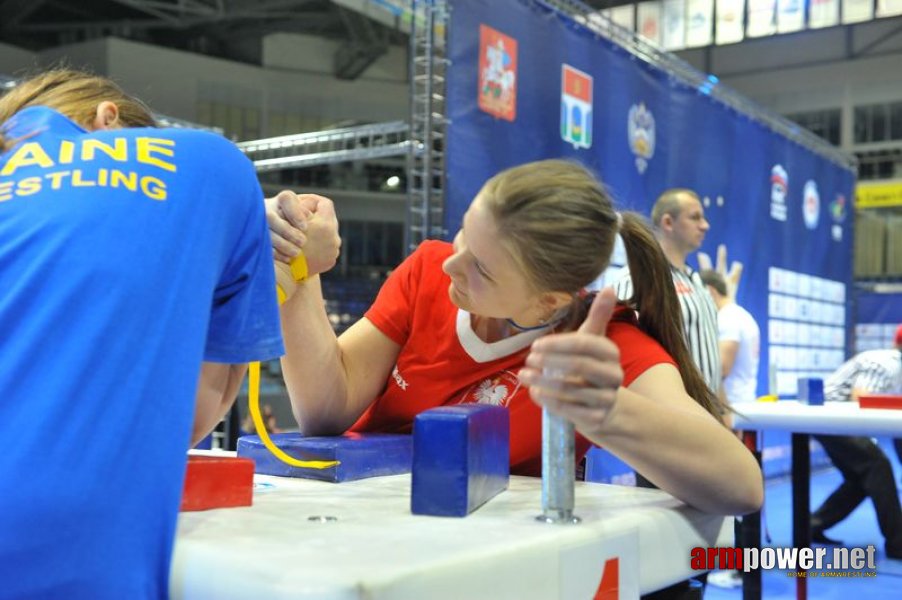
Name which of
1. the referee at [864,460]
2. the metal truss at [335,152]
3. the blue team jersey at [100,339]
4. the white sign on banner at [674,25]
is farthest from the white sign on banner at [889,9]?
the blue team jersey at [100,339]

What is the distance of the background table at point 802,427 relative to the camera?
2.41 meters

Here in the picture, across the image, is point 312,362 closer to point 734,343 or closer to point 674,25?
point 734,343

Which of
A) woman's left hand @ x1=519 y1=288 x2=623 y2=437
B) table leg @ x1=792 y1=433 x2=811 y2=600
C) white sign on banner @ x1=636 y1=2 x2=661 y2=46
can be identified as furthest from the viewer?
white sign on banner @ x1=636 y1=2 x2=661 y2=46

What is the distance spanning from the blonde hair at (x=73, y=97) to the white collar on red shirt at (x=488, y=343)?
0.51m

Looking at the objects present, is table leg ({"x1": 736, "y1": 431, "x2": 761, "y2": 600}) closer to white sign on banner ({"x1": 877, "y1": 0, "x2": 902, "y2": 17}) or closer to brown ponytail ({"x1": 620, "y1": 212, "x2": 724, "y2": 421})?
brown ponytail ({"x1": 620, "y1": 212, "x2": 724, "y2": 421})

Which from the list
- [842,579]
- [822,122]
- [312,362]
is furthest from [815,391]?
[822,122]

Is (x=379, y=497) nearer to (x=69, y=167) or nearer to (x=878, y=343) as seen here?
(x=69, y=167)

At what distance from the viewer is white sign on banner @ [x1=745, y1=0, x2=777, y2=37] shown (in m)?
12.1

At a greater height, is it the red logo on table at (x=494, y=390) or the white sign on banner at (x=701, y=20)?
the white sign on banner at (x=701, y=20)

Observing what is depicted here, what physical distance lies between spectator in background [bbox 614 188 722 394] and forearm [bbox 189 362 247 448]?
1.62 metres

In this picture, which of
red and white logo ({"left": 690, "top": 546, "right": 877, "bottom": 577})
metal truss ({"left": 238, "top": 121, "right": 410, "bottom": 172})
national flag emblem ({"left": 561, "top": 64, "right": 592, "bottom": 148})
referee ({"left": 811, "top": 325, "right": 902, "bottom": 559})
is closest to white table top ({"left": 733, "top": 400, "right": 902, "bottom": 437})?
red and white logo ({"left": 690, "top": 546, "right": 877, "bottom": 577})

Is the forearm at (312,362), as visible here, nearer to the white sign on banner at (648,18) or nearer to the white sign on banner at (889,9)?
the white sign on banner at (648,18)

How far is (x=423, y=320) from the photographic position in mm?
1340

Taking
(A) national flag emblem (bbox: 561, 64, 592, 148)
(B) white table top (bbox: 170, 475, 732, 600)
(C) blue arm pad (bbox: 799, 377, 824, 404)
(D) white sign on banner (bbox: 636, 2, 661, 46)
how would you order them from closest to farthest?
(B) white table top (bbox: 170, 475, 732, 600)
(C) blue arm pad (bbox: 799, 377, 824, 404)
(A) national flag emblem (bbox: 561, 64, 592, 148)
(D) white sign on banner (bbox: 636, 2, 661, 46)
